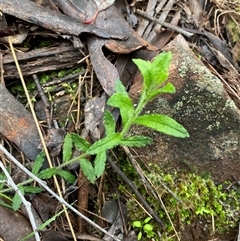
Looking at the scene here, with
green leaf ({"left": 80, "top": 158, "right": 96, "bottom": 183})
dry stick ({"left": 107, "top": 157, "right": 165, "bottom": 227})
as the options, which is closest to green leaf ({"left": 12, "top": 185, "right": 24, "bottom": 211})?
green leaf ({"left": 80, "top": 158, "right": 96, "bottom": 183})

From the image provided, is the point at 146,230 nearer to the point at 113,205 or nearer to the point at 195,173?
the point at 113,205

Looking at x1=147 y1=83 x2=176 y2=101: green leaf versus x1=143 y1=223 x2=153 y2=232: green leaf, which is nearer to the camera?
x1=147 y1=83 x2=176 y2=101: green leaf

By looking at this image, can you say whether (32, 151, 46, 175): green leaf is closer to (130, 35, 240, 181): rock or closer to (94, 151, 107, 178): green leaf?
(94, 151, 107, 178): green leaf

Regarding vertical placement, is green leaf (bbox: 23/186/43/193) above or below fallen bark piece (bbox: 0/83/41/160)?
below

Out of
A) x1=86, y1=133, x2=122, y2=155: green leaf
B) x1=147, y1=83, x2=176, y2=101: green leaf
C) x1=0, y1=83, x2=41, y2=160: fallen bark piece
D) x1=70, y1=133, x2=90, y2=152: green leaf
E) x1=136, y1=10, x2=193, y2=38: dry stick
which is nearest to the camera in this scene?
x1=147, y1=83, x2=176, y2=101: green leaf

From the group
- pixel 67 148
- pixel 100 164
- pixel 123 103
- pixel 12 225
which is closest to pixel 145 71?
pixel 123 103

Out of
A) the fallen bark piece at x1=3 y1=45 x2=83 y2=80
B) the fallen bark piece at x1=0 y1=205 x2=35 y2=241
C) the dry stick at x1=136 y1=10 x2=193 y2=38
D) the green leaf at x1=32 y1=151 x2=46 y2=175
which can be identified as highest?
the dry stick at x1=136 y1=10 x2=193 y2=38

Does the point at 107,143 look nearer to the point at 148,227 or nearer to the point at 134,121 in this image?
the point at 134,121

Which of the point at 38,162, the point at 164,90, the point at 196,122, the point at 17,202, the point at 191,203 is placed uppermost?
the point at 164,90
